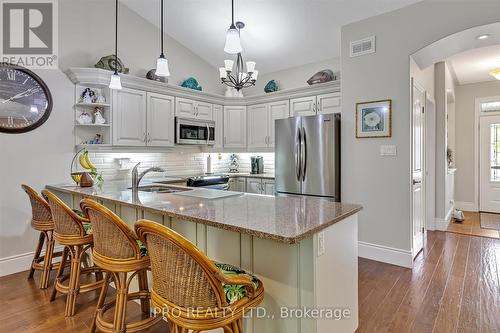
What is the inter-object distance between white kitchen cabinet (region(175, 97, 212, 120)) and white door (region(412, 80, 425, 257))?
3.16m

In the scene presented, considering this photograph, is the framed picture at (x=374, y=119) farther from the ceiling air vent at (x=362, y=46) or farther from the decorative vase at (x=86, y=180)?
the decorative vase at (x=86, y=180)

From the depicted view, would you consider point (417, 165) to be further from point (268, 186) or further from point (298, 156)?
point (268, 186)

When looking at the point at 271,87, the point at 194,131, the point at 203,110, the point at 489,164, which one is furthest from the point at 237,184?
the point at 489,164

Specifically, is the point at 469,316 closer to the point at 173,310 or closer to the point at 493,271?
the point at 493,271

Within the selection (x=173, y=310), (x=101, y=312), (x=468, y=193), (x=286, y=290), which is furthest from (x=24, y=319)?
(x=468, y=193)

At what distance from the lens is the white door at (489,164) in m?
6.00

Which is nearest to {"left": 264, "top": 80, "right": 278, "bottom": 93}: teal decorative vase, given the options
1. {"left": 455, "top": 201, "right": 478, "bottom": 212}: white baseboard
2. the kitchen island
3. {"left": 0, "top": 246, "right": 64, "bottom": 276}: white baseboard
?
the kitchen island

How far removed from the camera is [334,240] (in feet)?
5.48

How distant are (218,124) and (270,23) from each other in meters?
1.93

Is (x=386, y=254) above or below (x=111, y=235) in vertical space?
below

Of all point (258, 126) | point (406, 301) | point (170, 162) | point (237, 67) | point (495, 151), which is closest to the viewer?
point (406, 301)

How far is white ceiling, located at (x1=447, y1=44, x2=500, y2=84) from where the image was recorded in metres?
4.43

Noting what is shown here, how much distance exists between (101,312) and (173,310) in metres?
1.09

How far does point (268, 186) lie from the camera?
4.78 metres
